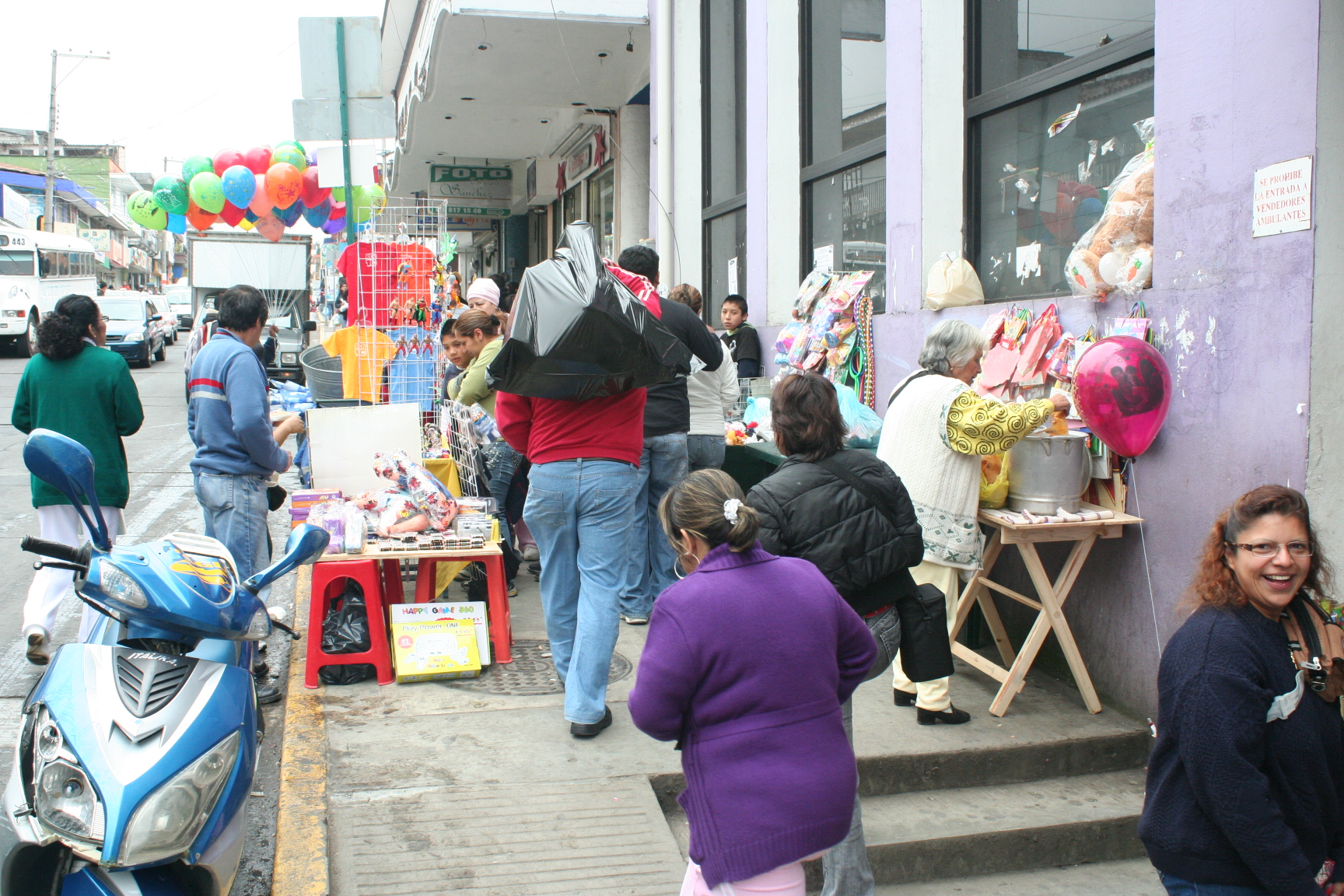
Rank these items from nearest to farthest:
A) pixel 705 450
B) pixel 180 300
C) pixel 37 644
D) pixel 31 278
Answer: pixel 37 644 → pixel 705 450 → pixel 31 278 → pixel 180 300

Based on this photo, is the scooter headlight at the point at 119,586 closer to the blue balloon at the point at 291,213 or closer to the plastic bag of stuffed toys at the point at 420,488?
the plastic bag of stuffed toys at the point at 420,488

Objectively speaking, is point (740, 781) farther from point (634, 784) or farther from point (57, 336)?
point (57, 336)

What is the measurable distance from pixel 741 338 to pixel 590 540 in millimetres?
4365

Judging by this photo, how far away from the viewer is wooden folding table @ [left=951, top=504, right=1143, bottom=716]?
14.0ft

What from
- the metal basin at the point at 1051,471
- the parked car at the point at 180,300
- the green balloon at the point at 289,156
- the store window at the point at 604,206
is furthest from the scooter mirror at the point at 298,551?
the parked car at the point at 180,300

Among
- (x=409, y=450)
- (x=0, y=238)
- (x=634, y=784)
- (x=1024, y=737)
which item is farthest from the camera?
(x=0, y=238)

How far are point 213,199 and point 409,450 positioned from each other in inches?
488

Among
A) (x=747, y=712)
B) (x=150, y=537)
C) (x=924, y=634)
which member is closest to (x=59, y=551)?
(x=747, y=712)

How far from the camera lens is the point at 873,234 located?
6.95 meters

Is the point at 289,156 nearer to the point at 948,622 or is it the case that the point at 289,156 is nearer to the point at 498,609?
the point at 498,609

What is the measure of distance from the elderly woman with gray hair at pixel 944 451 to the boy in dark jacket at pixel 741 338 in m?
3.84

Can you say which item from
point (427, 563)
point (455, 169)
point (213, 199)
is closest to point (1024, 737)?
point (427, 563)

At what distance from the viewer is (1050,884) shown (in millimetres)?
3701

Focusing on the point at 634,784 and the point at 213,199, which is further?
the point at 213,199
